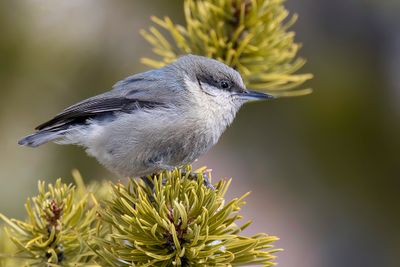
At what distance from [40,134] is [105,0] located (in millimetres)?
1606

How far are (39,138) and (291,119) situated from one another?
2.26 m

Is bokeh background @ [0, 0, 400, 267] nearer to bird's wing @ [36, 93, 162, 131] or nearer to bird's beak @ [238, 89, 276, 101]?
bird's wing @ [36, 93, 162, 131]

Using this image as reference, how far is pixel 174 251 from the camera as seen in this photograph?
6.22ft

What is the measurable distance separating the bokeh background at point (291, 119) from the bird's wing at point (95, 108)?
0.55 meters

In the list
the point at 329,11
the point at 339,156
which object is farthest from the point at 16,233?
the point at 329,11

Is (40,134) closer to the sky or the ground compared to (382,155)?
closer to the ground

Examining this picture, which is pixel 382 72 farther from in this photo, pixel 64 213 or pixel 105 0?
→ pixel 64 213

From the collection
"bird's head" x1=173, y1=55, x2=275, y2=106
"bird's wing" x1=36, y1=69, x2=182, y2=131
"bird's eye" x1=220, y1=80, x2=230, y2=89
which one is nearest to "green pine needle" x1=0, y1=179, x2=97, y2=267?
"bird's wing" x1=36, y1=69, x2=182, y2=131

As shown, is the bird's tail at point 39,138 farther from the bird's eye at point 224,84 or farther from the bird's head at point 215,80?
the bird's eye at point 224,84

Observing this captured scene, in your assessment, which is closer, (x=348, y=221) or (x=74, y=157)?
(x=74, y=157)

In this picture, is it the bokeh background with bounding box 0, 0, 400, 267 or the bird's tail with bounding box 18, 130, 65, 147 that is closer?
the bird's tail with bounding box 18, 130, 65, 147

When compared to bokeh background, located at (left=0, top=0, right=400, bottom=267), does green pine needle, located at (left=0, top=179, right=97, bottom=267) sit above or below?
below

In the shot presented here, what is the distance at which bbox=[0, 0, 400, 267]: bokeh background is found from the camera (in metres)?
3.45

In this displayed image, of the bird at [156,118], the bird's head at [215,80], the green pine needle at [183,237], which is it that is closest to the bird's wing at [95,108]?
the bird at [156,118]
